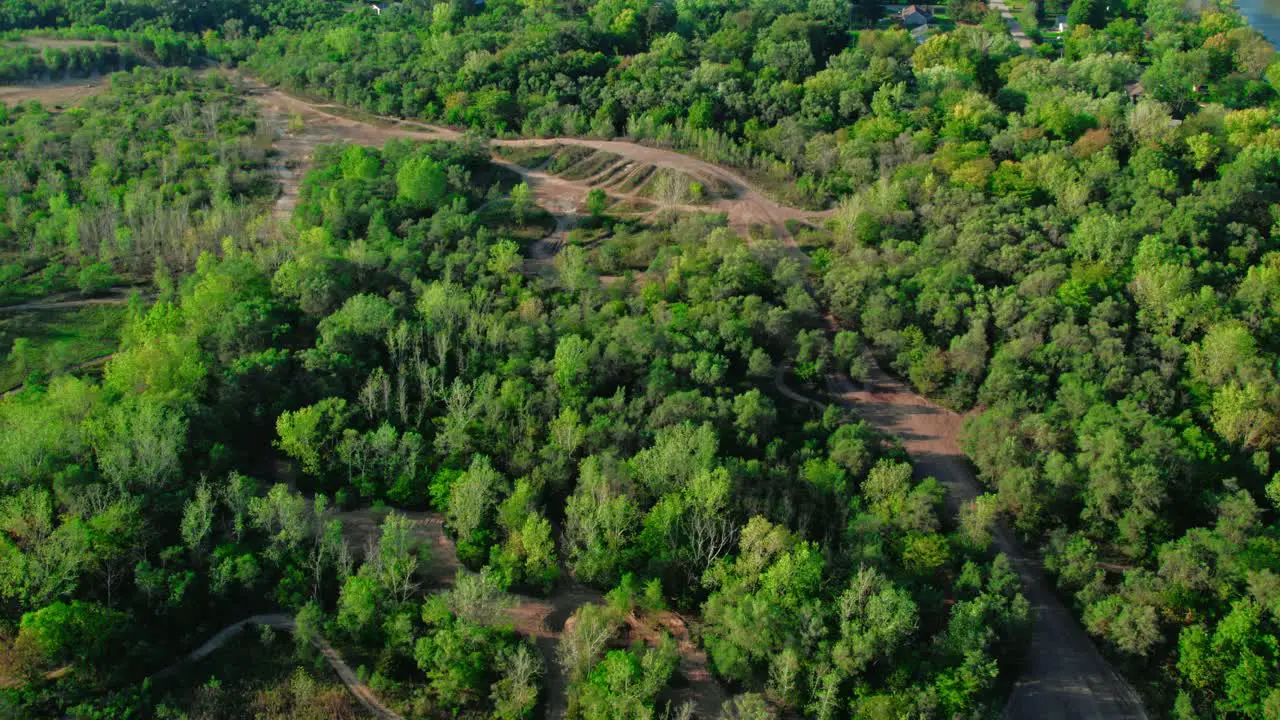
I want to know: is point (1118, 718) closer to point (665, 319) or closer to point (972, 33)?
point (665, 319)

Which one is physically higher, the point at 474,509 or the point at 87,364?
the point at 474,509

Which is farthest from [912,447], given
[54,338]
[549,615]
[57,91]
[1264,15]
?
[1264,15]

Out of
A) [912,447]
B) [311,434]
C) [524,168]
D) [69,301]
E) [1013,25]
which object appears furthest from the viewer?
[1013,25]

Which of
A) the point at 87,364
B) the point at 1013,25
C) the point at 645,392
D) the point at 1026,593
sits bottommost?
the point at 1026,593

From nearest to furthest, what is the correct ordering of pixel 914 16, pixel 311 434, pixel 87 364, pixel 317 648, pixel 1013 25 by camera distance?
pixel 317 648
pixel 311 434
pixel 87 364
pixel 914 16
pixel 1013 25

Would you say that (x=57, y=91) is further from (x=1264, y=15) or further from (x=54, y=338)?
(x=1264, y=15)

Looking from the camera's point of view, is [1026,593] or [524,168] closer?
[1026,593]
